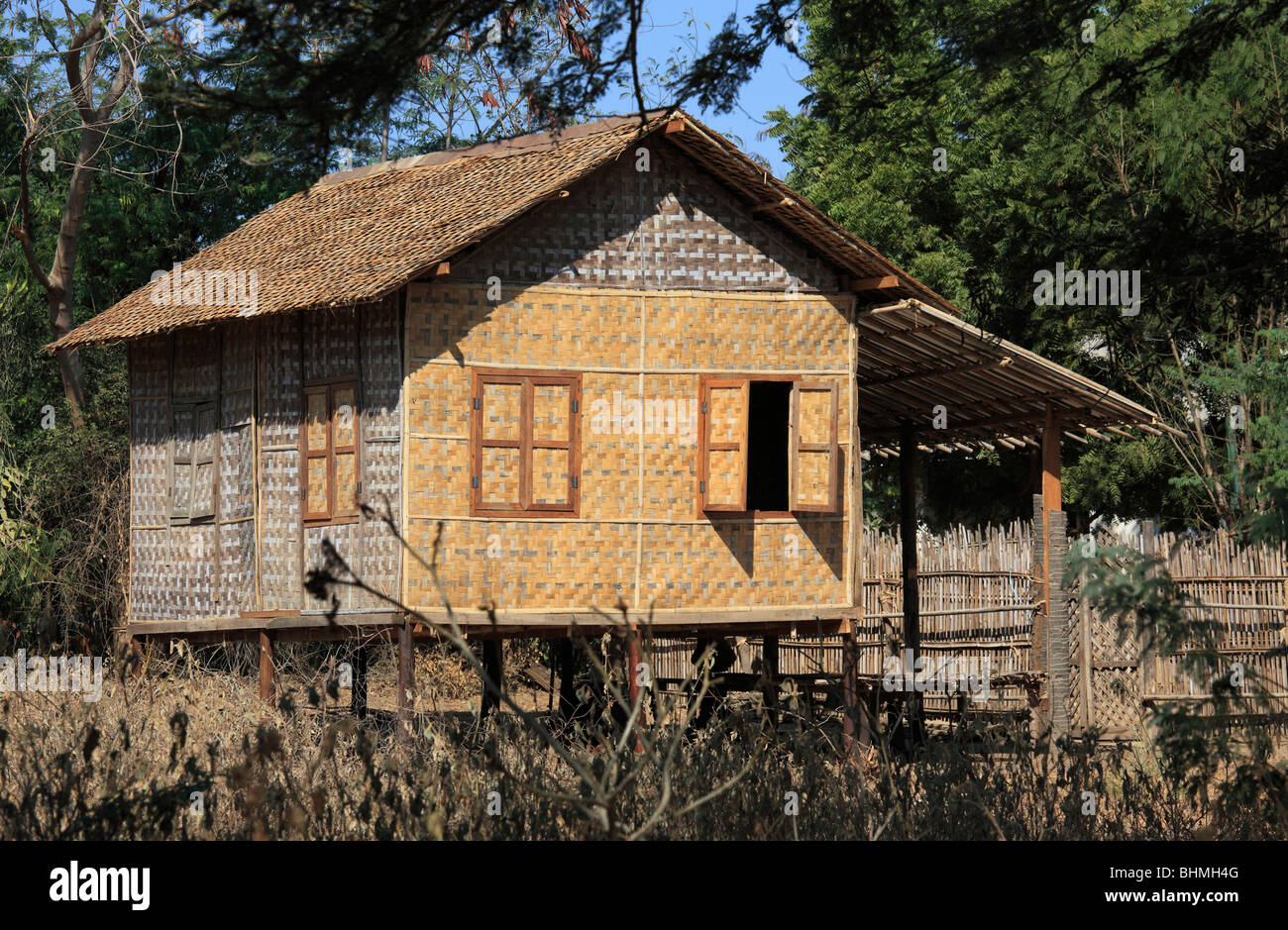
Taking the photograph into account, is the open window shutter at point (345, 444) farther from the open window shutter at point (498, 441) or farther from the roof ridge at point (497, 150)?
the roof ridge at point (497, 150)

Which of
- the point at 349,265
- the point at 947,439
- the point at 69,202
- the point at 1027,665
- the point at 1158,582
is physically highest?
the point at 69,202

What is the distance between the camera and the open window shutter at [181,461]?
1577 centimetres

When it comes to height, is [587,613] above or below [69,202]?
below

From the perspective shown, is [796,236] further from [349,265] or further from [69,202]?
[69,202]

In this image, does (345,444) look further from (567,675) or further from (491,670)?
(567,675)

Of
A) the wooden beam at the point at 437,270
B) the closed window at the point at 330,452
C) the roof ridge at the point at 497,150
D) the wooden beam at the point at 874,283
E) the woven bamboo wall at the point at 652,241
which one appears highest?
the roof ridge at the point at 497,150

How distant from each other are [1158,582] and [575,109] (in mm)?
3660

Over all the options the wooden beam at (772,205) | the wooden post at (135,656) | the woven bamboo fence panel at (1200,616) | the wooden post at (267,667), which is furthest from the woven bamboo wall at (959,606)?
the wooden post at (135,656)

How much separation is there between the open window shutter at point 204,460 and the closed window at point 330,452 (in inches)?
64.8

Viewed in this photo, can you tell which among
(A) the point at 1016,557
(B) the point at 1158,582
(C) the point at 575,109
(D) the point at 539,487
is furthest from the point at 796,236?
(B) the point at 1158,582

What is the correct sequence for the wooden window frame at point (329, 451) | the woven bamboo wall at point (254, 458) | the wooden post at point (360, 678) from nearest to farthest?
1. the woven bamboo wall at point (254, 458)
2. the wooden window frame at point (329, 451)
3. the wooden post at point (360, 678)

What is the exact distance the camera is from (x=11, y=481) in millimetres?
19938

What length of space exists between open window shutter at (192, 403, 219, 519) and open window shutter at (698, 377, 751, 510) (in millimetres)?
5099
